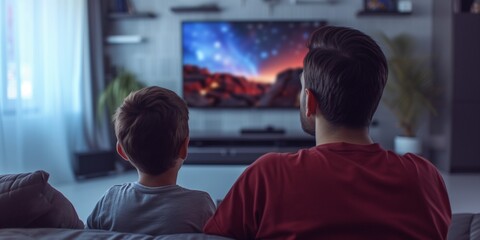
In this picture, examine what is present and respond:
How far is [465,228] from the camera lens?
3.03ft

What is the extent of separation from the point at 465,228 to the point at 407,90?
3.90 metres

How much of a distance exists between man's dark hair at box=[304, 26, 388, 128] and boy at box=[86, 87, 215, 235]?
40 centimetres

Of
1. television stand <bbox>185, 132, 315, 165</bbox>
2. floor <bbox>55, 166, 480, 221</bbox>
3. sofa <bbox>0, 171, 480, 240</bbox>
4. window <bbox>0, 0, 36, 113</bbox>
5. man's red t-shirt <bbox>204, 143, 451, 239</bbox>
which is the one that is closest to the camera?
man's red t-shirt <bbox>204, 143, 451, 239</bbox>

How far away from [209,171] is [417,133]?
2.21 metres

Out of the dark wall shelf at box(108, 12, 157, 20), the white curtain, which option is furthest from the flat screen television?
the white curtain

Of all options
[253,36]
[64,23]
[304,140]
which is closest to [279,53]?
[253,36]

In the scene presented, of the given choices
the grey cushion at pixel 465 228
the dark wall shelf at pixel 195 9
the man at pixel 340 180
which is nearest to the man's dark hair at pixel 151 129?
the man at pixel 340 180

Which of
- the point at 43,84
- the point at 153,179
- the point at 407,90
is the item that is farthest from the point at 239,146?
the point at 153,179

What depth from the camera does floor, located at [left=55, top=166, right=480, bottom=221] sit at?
3.32 metres

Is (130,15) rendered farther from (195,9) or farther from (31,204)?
(31,204)

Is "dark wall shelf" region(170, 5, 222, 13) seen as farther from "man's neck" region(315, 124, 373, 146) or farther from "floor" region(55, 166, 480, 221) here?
"man's neck" region(315, 124, 373, 146)

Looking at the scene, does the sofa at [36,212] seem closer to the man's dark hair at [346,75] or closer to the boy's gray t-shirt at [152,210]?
the boy's gray t-shirt at [152,210]

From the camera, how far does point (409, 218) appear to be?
2.61ft

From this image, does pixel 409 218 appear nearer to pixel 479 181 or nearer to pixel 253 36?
pixel 479 181
